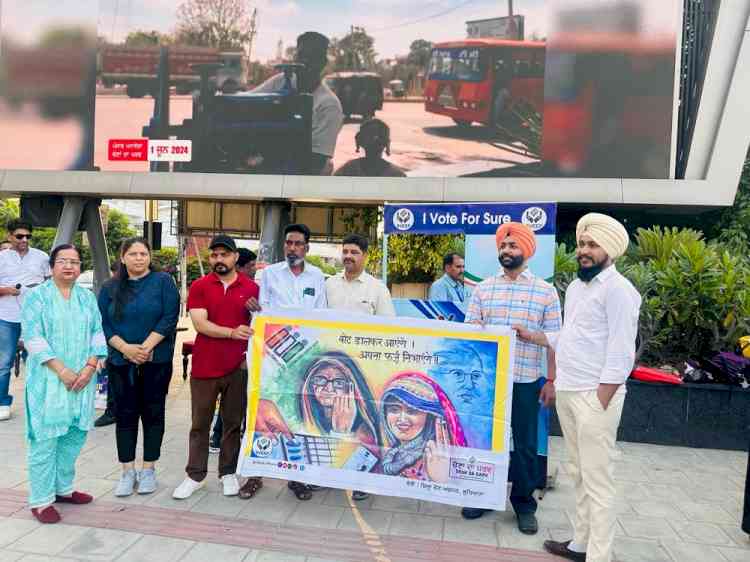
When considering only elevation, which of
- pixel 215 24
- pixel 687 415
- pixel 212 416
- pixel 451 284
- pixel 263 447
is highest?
pixel 215 24

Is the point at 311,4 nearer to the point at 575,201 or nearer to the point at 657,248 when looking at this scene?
the point at 575,201

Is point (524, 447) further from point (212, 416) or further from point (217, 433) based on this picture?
point (217, 433)

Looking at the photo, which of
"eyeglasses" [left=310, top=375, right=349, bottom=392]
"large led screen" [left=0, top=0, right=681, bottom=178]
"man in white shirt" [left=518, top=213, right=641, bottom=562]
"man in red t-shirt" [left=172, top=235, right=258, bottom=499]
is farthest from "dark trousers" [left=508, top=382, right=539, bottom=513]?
"large led screen" [left=0, top=0, right=681, bottom=178]

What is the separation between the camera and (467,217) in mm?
5789

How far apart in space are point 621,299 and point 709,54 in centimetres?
1196

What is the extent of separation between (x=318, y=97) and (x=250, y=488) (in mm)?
11779

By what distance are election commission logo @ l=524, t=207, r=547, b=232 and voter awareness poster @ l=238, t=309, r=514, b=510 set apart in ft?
5.94

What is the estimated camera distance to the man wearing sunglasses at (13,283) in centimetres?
631

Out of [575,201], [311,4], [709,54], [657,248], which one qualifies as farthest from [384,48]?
[657,248]

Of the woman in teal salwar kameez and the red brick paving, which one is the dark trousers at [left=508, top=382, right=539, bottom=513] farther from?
the woman in teal salwar kameez

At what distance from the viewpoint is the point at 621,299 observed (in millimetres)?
3258

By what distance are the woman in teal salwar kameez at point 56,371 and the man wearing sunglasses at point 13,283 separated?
2810 millimetres

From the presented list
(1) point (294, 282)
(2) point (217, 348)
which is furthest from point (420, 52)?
(2) point (217, 348)

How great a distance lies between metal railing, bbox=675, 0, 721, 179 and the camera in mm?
12836
